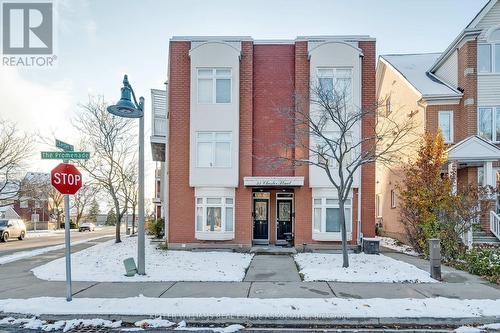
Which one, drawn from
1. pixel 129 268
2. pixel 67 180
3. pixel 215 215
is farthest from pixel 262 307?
pixel 215 215

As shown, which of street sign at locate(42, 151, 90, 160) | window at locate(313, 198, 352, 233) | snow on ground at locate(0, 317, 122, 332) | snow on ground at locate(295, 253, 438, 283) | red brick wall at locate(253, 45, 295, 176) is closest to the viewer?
snow on ground at locate(0, 317, 122, 332)

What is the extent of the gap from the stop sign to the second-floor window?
59.1 ft

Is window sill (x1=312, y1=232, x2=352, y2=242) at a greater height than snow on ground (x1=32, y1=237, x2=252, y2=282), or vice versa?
window sill (x1=312, y1=232, x2=352, y2=242)

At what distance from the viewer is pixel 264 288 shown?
8828mm

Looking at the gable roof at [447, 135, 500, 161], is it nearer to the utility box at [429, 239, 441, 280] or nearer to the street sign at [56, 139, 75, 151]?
the utility box at [429, 239, 441, 280]

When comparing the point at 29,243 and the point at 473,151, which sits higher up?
the point at 473,151

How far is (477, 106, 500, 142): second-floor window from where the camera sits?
688 inches

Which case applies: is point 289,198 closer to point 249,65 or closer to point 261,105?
point 261,105

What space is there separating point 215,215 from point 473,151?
1148 cm

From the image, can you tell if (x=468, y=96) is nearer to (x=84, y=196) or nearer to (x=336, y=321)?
(x=336, y=321)

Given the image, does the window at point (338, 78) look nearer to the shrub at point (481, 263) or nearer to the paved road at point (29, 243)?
the shrub at point (481, 263)

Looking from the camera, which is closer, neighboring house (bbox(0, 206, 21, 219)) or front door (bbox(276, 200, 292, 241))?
front door (bbox(276, 200, 292, 241))

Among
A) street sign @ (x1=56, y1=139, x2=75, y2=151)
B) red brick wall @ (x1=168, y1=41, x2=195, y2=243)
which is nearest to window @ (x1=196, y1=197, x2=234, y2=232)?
red brick wall @ (x1=168, y1=41, x2=195, y2=243)

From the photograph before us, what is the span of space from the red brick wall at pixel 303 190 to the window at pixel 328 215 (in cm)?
31
